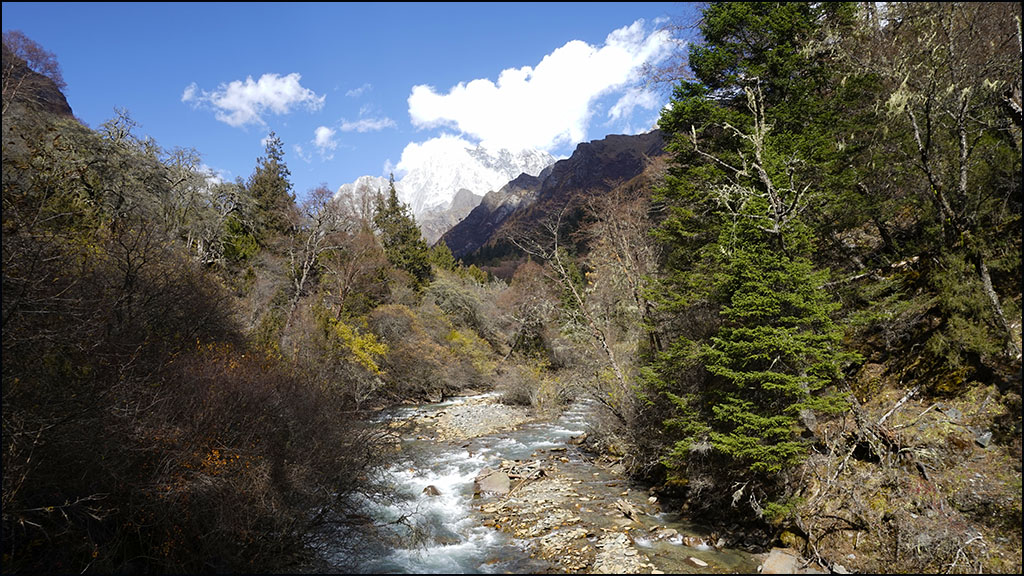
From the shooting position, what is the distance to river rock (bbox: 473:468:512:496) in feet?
39.8

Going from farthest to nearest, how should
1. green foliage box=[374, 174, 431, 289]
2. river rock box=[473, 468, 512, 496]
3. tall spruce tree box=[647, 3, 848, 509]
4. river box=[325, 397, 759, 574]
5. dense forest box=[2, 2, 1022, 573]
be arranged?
1. green foliage box=[374, 174, 431, 289]
2. river rock box=[473, 468, 512, 496]
3. tall spruce tree box=[647, 3, 848, 509]
4. river box=[325, 397, 759, 574]
5. dense forest box=[2, 2, 1022, 573]

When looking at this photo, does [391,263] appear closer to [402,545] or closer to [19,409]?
[402,545]

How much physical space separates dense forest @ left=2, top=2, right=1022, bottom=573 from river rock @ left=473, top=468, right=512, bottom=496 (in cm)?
347

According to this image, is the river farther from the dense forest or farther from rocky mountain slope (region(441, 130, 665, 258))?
rocky mountain slope (region(441, 130, 665, 258))

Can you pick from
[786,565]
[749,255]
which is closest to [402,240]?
[749,255]

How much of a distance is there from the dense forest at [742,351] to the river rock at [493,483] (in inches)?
137

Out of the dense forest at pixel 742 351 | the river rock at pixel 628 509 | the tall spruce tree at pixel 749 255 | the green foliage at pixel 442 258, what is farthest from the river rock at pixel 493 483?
the green foliage at pixel 442 258

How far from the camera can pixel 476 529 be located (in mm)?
9914

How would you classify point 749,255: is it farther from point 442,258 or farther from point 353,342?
point 442,258

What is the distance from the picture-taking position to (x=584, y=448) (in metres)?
16.2

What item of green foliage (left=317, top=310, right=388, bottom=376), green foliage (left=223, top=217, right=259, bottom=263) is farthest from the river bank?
green foliage (left=223, top=217, right=259, bottom=263)

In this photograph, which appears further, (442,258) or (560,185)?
(560,185)

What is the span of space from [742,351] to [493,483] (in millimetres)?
7575

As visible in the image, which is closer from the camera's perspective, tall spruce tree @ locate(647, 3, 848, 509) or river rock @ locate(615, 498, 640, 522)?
tall spruce tree @ locate(647, 3, 848, 509)
